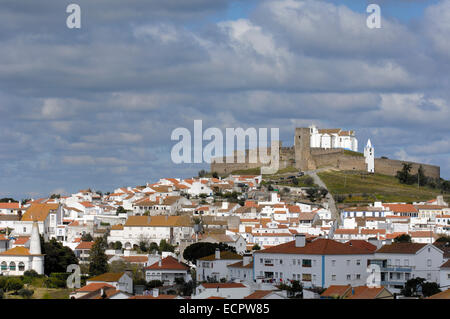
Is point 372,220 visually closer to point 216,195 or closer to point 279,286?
point 216,195

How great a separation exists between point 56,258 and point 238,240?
42.3 ft

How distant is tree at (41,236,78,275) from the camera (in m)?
52.3

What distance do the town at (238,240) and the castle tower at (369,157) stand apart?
14cm

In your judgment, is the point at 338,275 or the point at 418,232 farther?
the point at 418,232

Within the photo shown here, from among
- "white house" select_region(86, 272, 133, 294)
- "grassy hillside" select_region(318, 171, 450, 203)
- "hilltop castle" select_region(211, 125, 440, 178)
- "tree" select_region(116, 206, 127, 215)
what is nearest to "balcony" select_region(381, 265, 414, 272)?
"white house" select_region(86, 272, 133, 294)

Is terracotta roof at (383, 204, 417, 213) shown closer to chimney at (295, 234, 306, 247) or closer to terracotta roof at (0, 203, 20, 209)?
terracotta roof at (0, 203, 20, 209)

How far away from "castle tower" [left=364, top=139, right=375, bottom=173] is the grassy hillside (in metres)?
1.97

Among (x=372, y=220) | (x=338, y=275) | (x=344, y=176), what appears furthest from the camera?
(x=344, y=176)

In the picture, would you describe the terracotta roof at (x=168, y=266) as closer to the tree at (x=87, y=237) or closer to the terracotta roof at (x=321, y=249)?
the terracotta roof at (x=321, y=249)

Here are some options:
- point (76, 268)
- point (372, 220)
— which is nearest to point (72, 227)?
point (76, 268)

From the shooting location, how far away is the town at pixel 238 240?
38.2 metres

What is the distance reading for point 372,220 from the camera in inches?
2793

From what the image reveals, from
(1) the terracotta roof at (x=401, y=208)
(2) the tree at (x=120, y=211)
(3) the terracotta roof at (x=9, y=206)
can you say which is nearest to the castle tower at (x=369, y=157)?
(1) the terracotta roof at (x=401, y=208)
